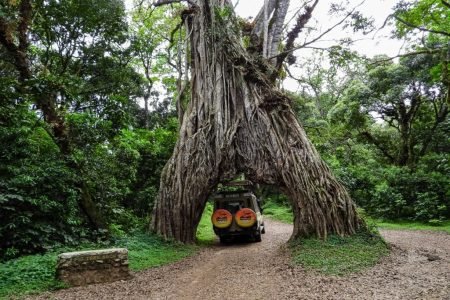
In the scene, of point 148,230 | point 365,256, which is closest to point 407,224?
point 365,256

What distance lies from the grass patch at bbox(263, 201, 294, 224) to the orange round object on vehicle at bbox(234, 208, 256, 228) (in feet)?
26.8

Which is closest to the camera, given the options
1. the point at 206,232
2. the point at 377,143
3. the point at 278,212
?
the point at 206,232

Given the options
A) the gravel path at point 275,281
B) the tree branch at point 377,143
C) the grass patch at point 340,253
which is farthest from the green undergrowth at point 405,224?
the tree branch at point 377,143

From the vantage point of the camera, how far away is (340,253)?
7.47m

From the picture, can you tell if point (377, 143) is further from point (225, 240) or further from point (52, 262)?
point (52, 262)

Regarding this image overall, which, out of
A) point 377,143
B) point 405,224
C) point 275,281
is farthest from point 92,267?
point 377,143

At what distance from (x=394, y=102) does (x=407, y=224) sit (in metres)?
6.36

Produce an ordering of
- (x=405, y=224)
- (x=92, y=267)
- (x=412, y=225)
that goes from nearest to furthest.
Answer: (x=92, y=267) < (x=412, y=225) < (x=405, y=224)

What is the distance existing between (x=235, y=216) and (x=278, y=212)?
1086 centimetres

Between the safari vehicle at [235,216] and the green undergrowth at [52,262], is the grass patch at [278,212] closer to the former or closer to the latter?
the safari vehicle at [235,216]

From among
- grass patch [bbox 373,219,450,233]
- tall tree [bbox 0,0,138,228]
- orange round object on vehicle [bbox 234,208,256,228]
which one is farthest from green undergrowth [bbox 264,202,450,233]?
tall tree [bbox 0,0,138,228]

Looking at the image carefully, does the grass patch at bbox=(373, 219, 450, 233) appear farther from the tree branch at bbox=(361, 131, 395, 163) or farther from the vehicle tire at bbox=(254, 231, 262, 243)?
the tree branch at bbox=(361, 131, 395, 163)

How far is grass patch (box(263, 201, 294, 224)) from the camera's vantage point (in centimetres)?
1906

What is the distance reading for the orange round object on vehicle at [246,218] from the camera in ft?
34.0
